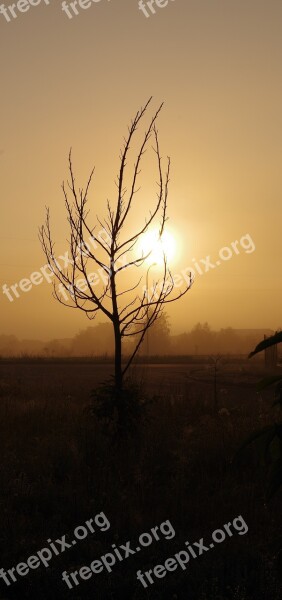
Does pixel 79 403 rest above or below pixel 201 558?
above

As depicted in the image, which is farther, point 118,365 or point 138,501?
point 118,365

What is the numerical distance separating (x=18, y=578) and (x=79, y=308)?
494cm

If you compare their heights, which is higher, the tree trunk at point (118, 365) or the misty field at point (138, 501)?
the tree trunk at point (118, 365)

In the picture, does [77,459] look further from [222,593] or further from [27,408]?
[27,408]

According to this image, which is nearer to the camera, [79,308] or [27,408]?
[79,308]

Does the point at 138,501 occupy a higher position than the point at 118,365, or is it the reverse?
the point at 118,365

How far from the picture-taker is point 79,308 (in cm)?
934

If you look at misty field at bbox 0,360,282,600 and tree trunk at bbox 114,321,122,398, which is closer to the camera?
misty field at bbox 0,360,282,600

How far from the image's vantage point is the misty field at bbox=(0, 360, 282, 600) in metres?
5.04

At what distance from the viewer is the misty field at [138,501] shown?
5043mm

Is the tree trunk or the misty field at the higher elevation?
the tree trunk

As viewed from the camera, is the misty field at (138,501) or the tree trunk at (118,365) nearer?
the misty field at (138,501)

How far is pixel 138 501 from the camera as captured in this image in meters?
6.82

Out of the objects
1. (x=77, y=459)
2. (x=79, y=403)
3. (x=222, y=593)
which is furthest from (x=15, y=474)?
(x=79, y=403)
